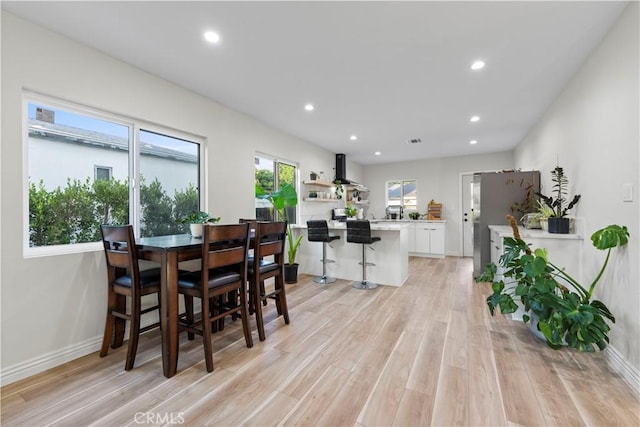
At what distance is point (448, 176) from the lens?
22.8 ft

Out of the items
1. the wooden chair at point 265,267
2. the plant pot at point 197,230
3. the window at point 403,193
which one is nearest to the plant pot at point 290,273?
the wooden chair at point 265,267

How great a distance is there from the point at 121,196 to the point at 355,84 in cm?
263

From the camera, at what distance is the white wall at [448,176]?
21.5 ft

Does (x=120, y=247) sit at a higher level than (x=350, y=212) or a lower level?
lower

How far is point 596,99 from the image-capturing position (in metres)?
2.29

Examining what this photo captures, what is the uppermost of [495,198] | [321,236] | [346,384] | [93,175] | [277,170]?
[277,170]

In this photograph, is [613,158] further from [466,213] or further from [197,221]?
[466,213]

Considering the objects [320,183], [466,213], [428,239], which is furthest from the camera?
[466,213]

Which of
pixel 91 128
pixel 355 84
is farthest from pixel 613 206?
pixel 91 128

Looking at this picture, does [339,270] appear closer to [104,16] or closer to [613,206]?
[613,206]

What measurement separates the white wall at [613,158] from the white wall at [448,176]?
3896 millimetres

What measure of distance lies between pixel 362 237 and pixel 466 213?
4.21m

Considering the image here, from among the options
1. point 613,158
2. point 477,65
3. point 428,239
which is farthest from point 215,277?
point 428,239

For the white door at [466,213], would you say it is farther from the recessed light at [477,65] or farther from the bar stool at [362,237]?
the recessed light at [477,65]
